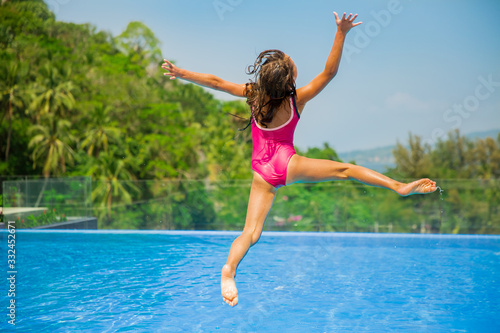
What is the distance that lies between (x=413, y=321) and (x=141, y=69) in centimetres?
3453

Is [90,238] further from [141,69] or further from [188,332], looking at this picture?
[141,69]

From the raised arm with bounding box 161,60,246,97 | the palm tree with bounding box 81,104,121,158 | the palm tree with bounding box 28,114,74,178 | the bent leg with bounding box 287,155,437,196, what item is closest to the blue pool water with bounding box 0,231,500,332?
the bent leg with bounding box 287,155,437,196

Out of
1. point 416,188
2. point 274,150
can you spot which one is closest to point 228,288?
point 274,150

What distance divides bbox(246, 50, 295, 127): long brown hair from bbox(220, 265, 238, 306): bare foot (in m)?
1.06

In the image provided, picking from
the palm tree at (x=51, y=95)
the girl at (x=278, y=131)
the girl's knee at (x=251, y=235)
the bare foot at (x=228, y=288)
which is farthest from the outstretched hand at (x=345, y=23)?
the palm tree at (x=51, y=95)

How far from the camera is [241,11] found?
4684 cm

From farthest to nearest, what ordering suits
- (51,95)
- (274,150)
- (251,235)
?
1. (51,95)
2. (274,150)
3. (251,235)

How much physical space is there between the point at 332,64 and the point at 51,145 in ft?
90.8

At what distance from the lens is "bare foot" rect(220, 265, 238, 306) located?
2869 millimetres

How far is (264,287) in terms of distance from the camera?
6031 millimetres

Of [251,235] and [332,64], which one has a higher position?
[332,64]

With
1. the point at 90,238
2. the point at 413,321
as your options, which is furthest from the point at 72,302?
the point at 90,238

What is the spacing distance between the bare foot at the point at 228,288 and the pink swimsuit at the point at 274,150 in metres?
0.70

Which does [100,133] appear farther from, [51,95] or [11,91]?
[11,91]
